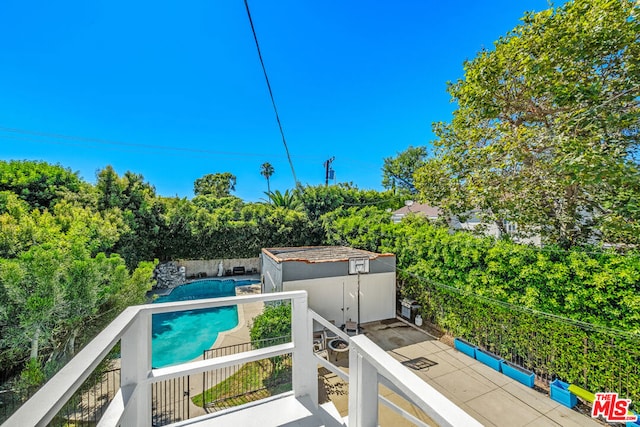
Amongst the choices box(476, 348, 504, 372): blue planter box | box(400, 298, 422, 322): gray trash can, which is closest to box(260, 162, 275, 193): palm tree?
box(400, 298, 422, 322): gray trash can

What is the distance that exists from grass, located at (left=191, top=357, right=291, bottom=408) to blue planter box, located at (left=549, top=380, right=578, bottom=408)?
6.04m

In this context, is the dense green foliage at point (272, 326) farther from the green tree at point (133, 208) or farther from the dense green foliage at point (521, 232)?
the green tree at point (133, 208)

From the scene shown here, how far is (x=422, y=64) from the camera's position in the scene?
11797 millimetres

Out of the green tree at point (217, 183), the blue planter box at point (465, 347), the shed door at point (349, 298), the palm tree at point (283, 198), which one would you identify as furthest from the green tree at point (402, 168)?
the blue planter box at point (465, 347)

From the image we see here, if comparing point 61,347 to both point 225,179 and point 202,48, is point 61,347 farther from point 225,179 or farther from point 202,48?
point 225,179

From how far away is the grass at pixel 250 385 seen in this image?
19.7ft

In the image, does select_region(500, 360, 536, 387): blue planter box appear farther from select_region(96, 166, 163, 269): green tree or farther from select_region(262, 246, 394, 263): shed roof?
select_region(96, 166, 163, 269): green tree

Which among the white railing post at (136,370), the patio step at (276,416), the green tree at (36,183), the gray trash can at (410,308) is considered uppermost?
the green tree at (36,183)

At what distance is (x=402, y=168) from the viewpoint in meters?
34.4

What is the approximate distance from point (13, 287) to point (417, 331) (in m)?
10.4

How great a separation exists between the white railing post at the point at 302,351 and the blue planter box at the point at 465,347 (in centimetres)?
753

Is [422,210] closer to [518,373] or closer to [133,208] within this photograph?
[518,373]

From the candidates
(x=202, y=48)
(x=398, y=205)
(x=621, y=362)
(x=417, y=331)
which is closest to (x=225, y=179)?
(x=398, y=205)

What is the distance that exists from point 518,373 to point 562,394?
0.93 metres
